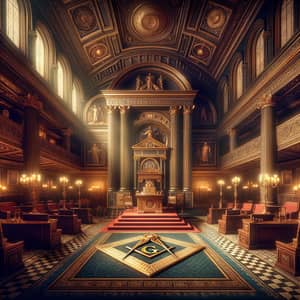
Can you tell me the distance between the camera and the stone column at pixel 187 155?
18.3 metres

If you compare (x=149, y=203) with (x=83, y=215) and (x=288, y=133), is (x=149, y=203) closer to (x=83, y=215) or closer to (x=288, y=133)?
(x=83, y=215)

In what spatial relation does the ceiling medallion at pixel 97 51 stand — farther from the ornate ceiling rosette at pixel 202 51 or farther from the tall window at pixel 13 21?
the tall window at pixel 13 21

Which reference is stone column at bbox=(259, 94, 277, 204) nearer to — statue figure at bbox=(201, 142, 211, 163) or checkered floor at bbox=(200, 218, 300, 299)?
checkered floor at bbox=(200, 218, 300, 299)

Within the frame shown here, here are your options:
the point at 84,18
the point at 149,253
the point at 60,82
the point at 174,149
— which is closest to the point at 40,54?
the point at 60,82

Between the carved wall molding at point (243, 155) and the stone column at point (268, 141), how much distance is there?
1.11 meters

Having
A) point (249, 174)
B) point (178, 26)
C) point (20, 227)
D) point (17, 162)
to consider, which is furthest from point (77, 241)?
point (178, 26)

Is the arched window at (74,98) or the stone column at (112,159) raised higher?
the arched window at (74,98)

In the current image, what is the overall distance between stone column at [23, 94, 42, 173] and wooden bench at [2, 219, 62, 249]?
3707mm

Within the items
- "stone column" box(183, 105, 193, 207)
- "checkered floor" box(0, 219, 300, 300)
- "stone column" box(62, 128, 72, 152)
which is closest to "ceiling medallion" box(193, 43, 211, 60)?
"stone column" box(183, 105, 193, 207)

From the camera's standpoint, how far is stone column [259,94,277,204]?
11.4 m

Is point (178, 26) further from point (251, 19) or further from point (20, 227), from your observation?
point (20, 227)

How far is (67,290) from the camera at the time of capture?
521 centimetres

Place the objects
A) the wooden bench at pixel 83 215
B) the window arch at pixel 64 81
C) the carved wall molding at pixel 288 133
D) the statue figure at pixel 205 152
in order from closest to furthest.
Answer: the carved wall molding at pixel 288 133, the wooden bench at pixel 83 215, the window arch at pixel 64 81, the statue figure at pixel 205 152

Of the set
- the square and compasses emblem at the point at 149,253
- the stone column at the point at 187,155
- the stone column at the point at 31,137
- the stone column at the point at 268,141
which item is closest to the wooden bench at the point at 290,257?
the square and compasses emblem at the point at 149,253
